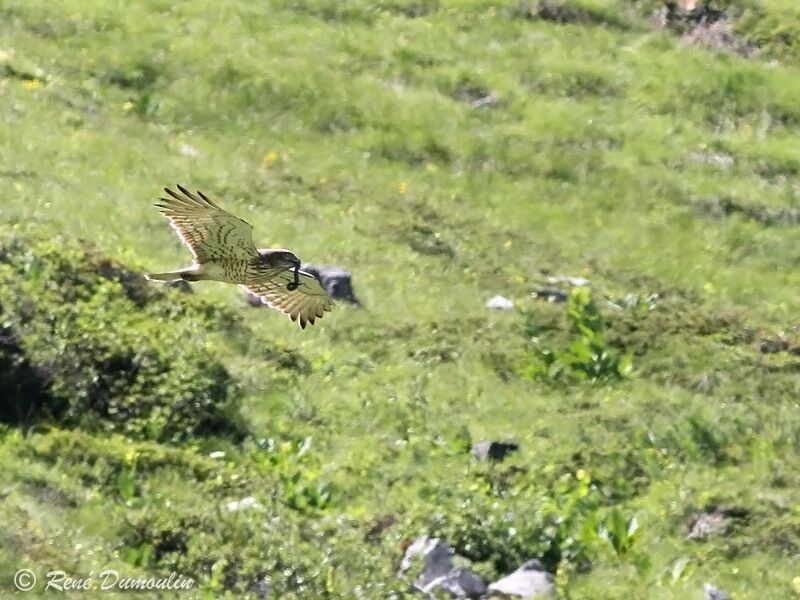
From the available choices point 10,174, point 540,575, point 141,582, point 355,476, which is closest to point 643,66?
point 10,174

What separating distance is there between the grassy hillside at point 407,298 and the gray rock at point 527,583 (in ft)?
0.79

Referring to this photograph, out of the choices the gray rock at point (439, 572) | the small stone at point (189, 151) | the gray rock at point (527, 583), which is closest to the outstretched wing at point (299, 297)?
the gray rock at point (439, 572)

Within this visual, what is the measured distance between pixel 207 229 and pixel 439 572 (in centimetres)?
444

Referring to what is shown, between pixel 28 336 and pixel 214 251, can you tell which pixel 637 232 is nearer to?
pixel 28 336

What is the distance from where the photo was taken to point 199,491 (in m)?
12.6

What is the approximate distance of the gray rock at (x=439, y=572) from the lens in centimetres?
1141

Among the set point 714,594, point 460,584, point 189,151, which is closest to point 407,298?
point 189,151

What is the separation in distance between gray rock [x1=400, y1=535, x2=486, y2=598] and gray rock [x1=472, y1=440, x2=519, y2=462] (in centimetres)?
217

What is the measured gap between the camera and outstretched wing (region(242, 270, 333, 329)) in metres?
9.44

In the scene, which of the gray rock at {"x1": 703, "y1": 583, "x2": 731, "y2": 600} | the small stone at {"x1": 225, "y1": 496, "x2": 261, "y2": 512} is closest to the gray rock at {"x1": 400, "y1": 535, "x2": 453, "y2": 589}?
the small stone at {"x1": 225, "y1": 496, "x2": 261, "y2": 512}

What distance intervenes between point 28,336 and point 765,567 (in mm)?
6265

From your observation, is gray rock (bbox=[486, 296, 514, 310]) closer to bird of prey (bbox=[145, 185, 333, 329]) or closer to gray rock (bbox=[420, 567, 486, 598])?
gray rock (bbox=[420, 567, 486, 598])

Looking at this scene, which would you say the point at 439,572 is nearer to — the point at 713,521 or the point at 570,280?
the point at 713,521

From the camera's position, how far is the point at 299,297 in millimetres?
9812
